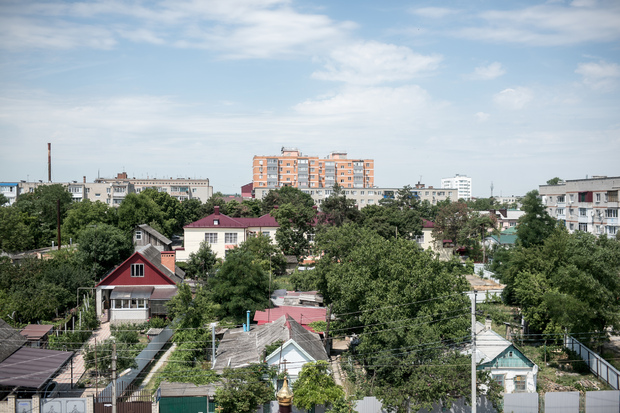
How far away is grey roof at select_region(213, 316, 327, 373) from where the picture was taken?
20.5m

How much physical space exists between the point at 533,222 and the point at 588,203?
572 inches

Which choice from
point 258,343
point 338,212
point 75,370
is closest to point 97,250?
point 75,370

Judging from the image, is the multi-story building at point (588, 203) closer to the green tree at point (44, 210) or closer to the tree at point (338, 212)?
the tree at point (338, 212)

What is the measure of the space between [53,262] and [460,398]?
3025 centimetres

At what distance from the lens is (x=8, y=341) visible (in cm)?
2125

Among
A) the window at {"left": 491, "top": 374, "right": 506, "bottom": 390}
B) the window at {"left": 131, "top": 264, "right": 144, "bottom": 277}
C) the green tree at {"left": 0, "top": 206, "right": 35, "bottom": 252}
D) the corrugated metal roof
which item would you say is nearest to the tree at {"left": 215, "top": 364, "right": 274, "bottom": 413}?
the corrugated metal roof

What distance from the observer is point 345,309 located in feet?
77.1

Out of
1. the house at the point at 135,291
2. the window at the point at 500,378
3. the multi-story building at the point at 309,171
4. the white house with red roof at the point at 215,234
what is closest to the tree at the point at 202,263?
the house at the point at 135,291

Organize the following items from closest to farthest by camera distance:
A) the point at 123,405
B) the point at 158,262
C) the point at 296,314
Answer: the point at 123,405, the point at 296,314, the point at 158,262

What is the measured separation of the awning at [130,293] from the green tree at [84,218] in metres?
22.7

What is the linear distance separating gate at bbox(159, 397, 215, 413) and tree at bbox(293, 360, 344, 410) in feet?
11.0

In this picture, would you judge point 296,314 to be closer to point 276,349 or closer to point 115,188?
point 276,349

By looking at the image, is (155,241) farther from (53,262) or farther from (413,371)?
(413,371)

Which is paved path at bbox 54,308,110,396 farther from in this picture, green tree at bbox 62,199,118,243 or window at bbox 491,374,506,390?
green tree at bbox 62,199,118,243
